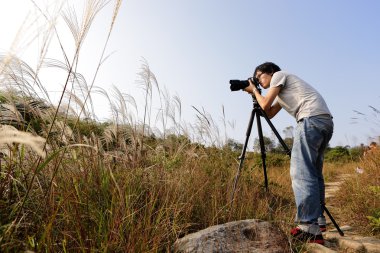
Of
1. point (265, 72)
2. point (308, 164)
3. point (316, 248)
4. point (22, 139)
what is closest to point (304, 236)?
point (316, 248)

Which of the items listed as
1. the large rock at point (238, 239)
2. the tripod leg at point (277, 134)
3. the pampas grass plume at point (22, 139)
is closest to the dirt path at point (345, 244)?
the large rock at point (238, 239)

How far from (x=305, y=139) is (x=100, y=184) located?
2.21 meters

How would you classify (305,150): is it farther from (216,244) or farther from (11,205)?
(11,205)

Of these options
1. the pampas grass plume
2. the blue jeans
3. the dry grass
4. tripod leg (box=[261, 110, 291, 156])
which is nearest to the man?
the blue jeans

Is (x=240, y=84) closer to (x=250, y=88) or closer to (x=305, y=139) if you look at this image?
(x=250, y=88)

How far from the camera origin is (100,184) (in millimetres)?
2730

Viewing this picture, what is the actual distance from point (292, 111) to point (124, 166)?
6.74 ft

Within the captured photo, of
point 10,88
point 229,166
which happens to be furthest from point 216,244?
point 229,166

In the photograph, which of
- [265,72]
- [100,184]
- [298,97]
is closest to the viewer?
[100,184]

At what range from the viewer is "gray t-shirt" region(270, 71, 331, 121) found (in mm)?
3768

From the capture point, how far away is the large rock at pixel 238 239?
2.67 metres

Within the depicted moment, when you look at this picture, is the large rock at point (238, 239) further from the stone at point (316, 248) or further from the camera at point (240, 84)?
the camera at point (240, 84)

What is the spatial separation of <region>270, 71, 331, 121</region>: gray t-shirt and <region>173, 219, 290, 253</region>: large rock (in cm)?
140

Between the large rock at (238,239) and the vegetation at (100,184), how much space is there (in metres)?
0.17
